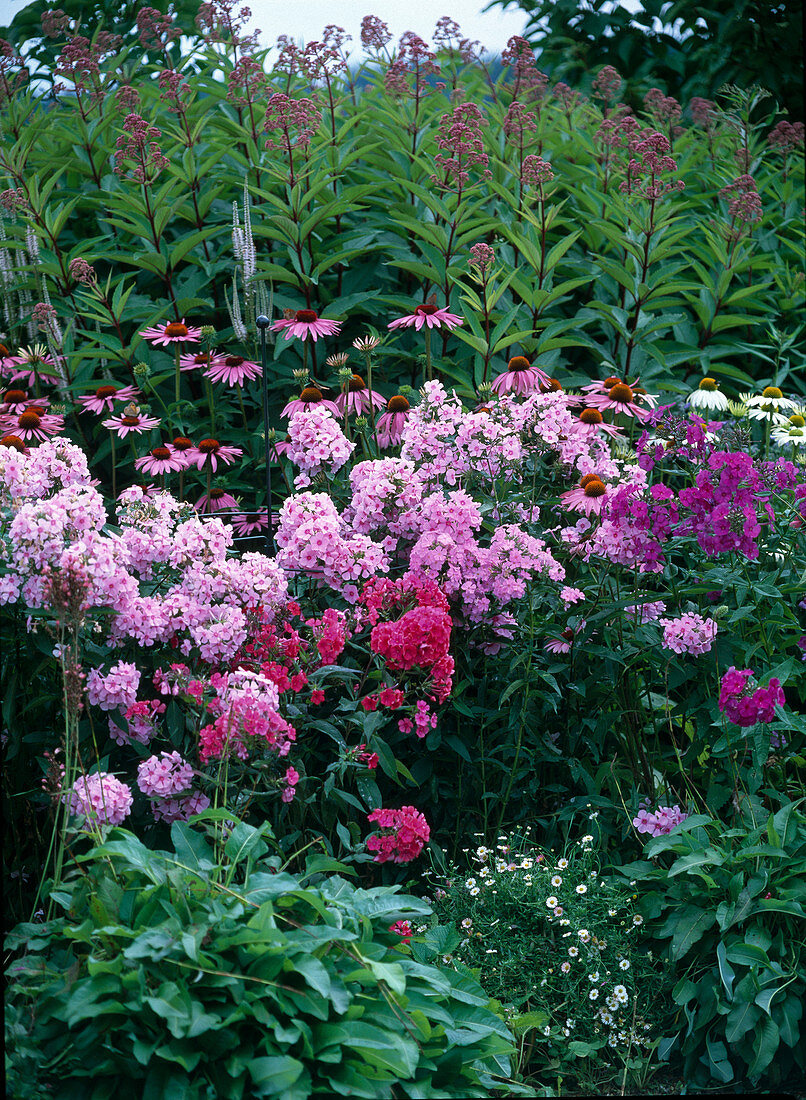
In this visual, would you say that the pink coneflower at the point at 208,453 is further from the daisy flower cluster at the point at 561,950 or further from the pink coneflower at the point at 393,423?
the daisy flower cluster at the point at 561,950

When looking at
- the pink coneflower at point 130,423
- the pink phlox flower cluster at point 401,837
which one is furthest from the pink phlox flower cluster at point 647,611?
the pink coneflower at point 130,423

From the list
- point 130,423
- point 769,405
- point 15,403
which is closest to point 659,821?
point 769,405

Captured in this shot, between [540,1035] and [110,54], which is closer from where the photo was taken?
[540,1035]

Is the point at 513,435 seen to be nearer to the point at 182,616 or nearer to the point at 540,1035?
the point at 182,616

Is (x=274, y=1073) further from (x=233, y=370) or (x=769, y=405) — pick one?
(x=769, y=405)

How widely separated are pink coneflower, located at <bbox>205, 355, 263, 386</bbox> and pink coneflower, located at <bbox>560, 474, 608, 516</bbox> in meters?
1.34

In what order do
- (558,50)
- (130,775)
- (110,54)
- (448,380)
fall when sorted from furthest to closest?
(558,50)
(110,54)
(448,380)
(130,775)

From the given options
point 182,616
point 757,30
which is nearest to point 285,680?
point 182,616

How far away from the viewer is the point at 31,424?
135 inches

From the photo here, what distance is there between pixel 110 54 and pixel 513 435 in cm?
430

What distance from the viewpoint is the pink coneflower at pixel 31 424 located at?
342 centimetres

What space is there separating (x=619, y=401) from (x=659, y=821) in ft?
4.62

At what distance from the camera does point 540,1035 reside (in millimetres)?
2262

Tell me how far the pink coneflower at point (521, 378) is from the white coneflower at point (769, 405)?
827 mm
